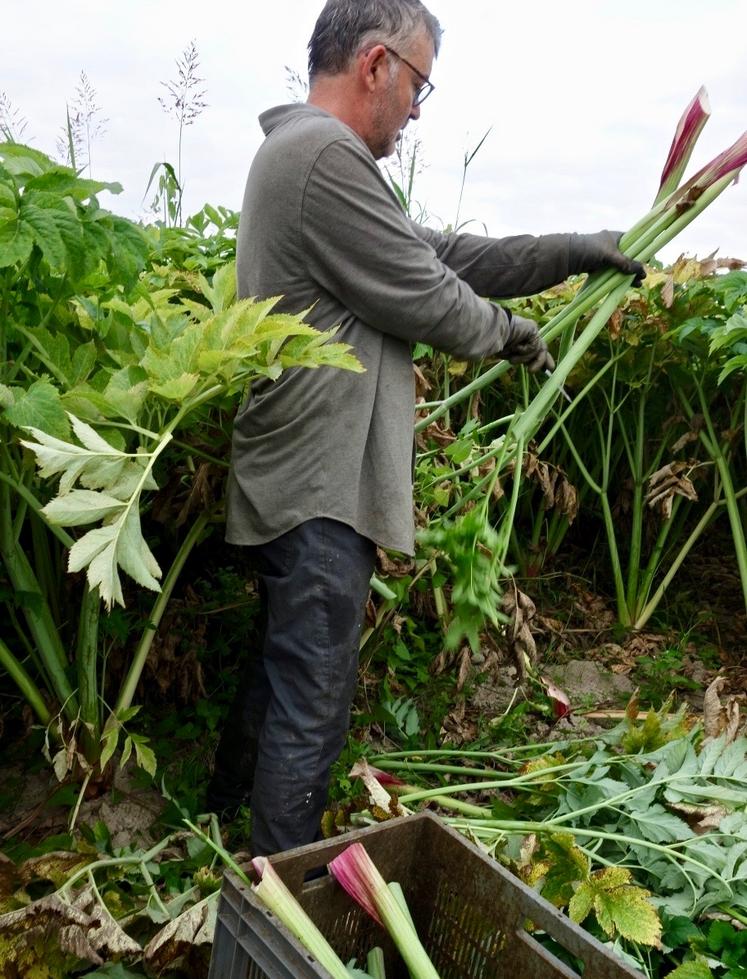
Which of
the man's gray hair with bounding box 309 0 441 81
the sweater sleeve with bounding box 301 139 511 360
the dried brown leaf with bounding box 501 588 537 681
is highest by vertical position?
the man's gray hair with bounding box 309 0 441 81

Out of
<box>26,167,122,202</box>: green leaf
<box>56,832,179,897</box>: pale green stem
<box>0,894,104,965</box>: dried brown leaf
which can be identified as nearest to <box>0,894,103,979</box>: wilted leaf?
<box>0,894,104,965</box>: dried brown leaf


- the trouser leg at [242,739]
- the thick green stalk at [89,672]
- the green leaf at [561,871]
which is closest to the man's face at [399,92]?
the trouser leg at [242,739]

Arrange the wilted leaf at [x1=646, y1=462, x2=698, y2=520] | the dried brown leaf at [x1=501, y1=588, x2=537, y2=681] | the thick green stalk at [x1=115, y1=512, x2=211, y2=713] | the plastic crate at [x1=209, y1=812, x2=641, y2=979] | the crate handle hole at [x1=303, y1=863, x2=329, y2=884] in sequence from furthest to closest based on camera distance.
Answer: the wilted leaf at [x1=646, y1=462, x2=698, y2=520] → the dried brown leaf at [x1=501, y1=588, x2=537, y2=681] → the thick green stalk at [x1=115, y1=512, x2=211, y2=713] → the crate handle hole at [x1=303, y1=863, x2=329, y2=884] → the plastic crate at [x1=209, y1=812, x2=641, y2=979]

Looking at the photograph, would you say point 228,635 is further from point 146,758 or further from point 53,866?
point 53,866

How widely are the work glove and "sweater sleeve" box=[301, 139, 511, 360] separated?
54cm

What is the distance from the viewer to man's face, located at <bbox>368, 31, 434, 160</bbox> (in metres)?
2.10

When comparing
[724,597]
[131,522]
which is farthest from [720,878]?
[724,597]

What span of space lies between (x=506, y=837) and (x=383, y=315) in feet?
3.95

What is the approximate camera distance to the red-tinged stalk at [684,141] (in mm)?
2311

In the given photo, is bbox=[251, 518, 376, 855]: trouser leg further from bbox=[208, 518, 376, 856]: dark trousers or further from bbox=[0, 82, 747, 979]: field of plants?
bbox=[0, 82, 747, 979]: field of plants

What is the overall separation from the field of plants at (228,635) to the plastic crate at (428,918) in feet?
0.48

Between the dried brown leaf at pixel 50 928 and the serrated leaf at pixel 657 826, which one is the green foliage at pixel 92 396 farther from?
the serrated leaf at pixel 657 826

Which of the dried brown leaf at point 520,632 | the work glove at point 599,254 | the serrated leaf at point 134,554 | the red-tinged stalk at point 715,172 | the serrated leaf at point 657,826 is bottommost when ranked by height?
the serrated leaf at point 657,826

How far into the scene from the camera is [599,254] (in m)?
2.39
